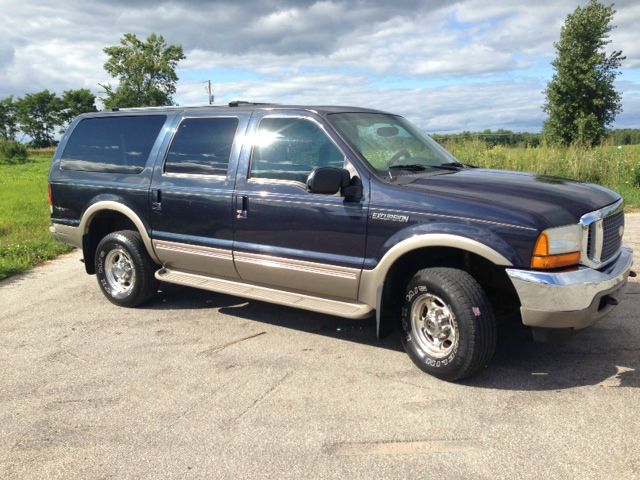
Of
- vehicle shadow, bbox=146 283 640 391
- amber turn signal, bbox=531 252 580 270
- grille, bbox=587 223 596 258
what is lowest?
vehicle shadow, bbox=146 283 640 391

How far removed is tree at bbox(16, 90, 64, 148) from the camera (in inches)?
3659

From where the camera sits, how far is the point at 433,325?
4.22 metres

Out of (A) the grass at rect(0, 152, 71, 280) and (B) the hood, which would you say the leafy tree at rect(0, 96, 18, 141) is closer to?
(A) the grass at rect(0, 152, 71, 280)

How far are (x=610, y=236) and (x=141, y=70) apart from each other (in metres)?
59.4

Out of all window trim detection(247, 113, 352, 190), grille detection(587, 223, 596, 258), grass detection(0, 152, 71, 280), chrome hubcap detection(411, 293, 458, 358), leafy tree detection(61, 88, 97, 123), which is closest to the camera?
grille detection(587, 223, 596, 258)

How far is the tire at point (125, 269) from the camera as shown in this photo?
19.4 feet

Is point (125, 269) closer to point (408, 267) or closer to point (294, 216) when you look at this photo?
point (294, 216)

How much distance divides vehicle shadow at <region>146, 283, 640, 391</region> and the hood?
96 cm

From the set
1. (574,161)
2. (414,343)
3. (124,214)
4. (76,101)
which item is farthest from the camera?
(76,101)

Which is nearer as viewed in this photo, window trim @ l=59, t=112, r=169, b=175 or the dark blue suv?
the dark blue suv

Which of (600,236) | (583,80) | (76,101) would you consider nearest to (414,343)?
(600,236)

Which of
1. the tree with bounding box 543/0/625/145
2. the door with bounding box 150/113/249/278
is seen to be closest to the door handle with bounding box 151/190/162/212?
the door with bounding box 150/113/249/278

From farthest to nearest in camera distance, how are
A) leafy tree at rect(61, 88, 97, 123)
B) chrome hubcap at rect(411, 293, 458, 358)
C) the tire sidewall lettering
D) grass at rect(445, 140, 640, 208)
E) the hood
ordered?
leafy tree at rect(61, 88, 97, 123) → grass at rect(445, 140, 640, 208) → chrome hubcap at rect(411, 293, 458, 358) → the tire sidewall lettering → the hood

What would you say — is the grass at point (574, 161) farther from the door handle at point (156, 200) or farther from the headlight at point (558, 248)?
the headlight at point (558, 248)
